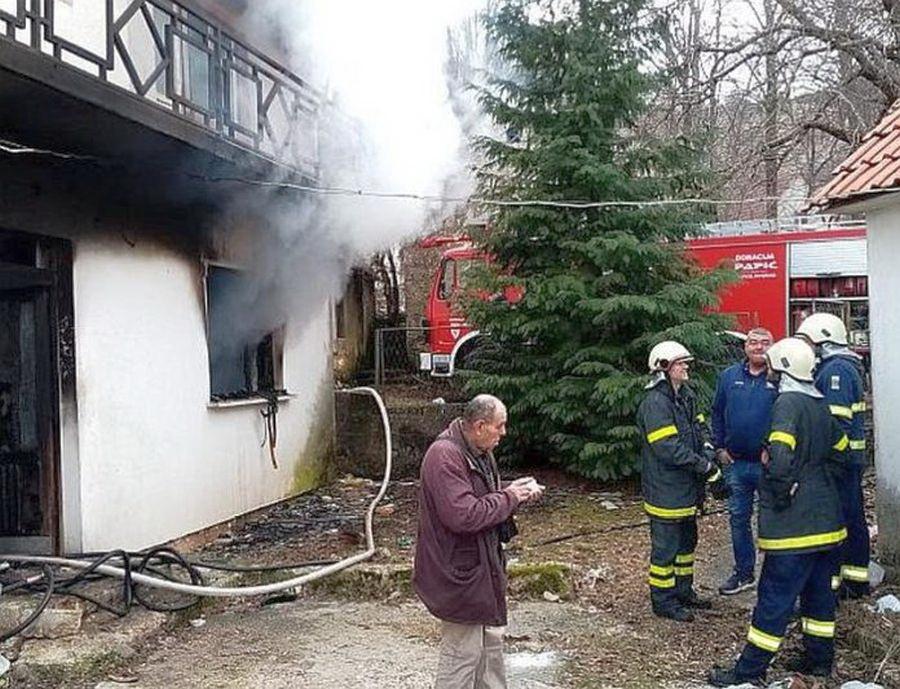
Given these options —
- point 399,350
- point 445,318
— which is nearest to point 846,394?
point 445,318

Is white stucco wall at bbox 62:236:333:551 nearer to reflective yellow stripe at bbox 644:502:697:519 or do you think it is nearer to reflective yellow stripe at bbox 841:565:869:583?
reflective yellow stripe at bbox 644:502:697:519

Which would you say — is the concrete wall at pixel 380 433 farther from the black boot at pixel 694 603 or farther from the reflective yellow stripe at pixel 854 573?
the reflective yellow stripe at pixel 854 573

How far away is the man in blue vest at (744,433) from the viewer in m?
6.59

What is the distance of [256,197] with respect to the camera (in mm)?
9758

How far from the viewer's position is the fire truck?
13906 mm

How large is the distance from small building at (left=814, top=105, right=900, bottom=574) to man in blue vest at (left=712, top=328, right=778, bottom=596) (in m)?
1.10

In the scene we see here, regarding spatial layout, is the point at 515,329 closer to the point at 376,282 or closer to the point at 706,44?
the point at 706,44

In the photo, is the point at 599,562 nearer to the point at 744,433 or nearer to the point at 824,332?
the point at 744,433

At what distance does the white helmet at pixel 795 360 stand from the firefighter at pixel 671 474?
1020 mm

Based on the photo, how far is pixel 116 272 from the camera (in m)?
7.87

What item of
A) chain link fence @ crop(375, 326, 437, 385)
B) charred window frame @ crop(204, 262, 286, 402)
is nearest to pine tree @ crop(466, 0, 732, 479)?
charred window frame @ crop(204, 262, 286, 402)

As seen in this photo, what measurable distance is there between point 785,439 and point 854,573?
6.54 ft

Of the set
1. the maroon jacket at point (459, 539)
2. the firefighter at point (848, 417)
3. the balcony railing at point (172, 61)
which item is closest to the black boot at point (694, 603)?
the firefighter at point (848, 417)

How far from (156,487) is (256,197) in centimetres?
311
